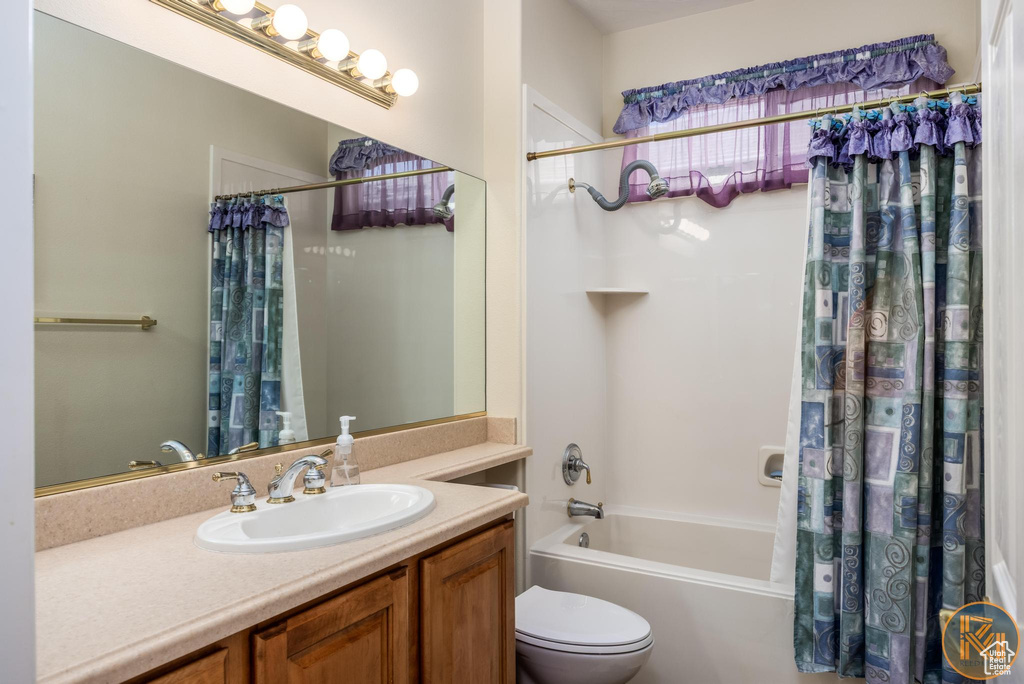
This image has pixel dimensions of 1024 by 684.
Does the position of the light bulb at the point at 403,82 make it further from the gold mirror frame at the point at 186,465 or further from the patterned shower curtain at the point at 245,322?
the gold mirror frame at the point at 186,465

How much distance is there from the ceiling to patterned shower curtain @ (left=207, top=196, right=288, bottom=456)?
1.88 meters

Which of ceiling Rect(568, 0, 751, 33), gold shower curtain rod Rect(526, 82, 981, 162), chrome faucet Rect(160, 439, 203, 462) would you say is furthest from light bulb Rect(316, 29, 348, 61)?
ceiling Rect(568, 0, 751, 33)

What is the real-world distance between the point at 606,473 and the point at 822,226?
161 centimetres

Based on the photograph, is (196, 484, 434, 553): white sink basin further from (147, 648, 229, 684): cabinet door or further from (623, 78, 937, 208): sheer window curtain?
(623, 78, 937, 208): sheer window curtain

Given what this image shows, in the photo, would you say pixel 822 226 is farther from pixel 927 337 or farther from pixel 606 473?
pixel 606 473

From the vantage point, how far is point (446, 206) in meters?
2.37

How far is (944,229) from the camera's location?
74.4 inches

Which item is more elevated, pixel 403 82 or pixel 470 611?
pixel 403 82

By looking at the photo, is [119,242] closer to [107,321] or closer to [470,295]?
[107,321]

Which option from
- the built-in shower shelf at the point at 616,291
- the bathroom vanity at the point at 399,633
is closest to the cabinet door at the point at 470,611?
the bathroom vanity at the point at 399,633

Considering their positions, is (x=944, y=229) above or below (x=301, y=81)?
below

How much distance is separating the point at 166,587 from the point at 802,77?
284 cm

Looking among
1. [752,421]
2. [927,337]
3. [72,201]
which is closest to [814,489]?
[927,337]

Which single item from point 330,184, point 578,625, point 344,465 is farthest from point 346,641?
point 330,184
